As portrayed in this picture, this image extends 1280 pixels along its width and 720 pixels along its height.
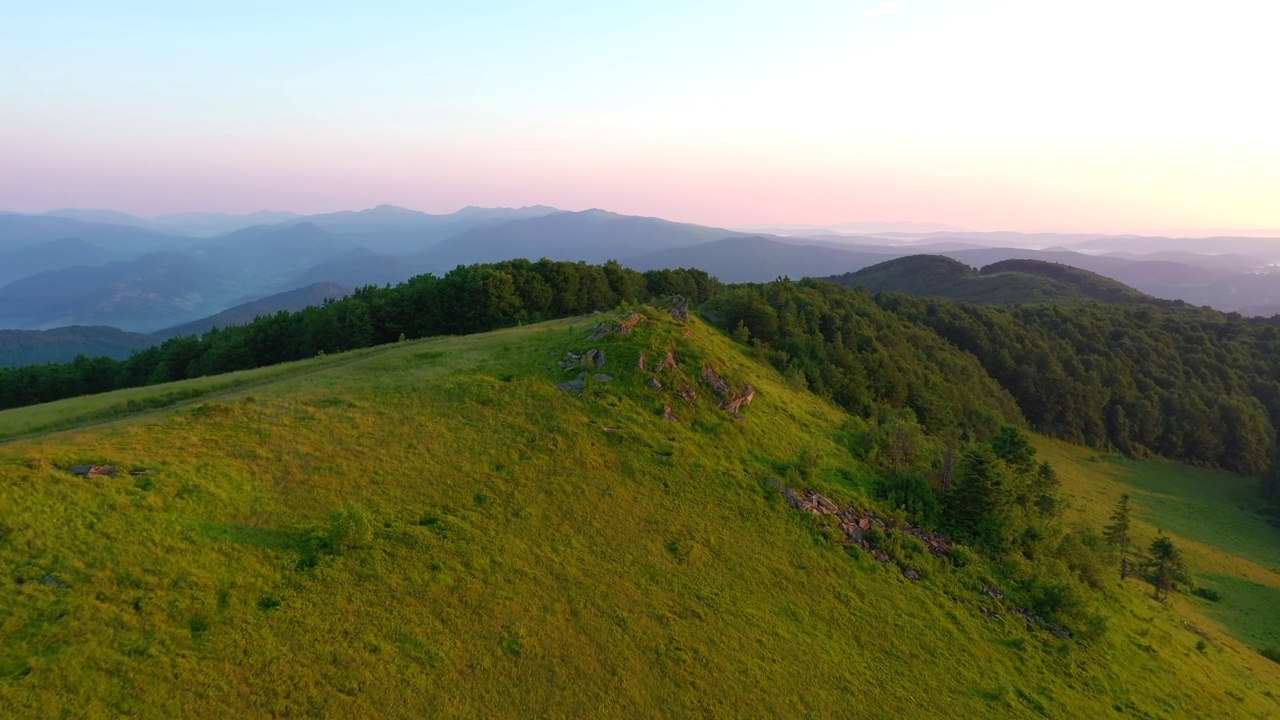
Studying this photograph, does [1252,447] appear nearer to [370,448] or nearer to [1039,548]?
[1039,548]

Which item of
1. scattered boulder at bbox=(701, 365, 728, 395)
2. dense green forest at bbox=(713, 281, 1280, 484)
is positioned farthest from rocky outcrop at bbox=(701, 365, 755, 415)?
dense green forest at bbox=(713, 281, 1280, 484)

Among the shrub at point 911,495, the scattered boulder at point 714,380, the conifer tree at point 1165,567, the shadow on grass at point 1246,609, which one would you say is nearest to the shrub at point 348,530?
the scattered boulder at point 714,380

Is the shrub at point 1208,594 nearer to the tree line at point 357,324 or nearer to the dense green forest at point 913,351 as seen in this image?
the dense green forest at point 913,351

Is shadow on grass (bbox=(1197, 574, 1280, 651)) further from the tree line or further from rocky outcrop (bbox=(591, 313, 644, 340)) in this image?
the tree line

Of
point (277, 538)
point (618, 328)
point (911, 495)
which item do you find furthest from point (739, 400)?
point (277, 538)

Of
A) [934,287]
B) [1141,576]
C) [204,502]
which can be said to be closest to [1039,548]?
[1141,576]
